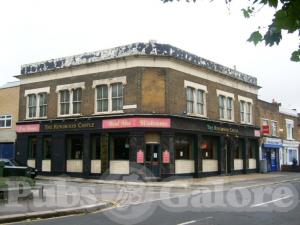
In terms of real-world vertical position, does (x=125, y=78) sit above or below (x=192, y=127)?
above

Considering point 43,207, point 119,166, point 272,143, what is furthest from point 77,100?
point 272,143

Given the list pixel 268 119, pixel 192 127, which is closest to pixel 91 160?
pixel 192 127

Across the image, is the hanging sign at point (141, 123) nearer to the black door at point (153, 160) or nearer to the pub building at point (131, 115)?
the pub building at point (131, 115)

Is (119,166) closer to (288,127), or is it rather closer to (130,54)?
(130,54)

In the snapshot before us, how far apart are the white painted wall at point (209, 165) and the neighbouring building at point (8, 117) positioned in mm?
17263

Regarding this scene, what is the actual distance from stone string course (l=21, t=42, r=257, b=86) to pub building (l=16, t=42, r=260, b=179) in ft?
0.24

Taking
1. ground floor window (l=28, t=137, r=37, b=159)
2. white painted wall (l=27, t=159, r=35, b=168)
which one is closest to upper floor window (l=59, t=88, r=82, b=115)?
ground floor window (l=28, t=137, r=37, b=159)

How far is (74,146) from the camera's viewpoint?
35281mm

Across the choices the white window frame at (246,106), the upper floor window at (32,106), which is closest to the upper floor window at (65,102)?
the upper floor window at (32,106)

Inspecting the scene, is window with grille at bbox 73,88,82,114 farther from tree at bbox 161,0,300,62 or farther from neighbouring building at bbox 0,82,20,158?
tree at bbox 161,0,300,62

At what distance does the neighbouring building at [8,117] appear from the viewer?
4109 cm

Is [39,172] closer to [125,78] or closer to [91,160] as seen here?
[91,160]

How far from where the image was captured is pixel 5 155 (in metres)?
42.1

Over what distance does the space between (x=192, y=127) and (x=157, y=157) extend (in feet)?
13.8
